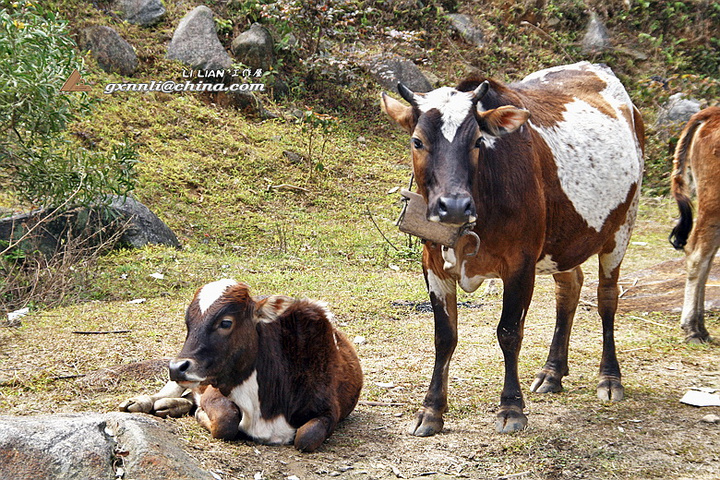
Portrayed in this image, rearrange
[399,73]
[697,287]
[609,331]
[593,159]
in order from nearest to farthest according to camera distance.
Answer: [593,159] → [609,331] → [697,287] → [399,73]

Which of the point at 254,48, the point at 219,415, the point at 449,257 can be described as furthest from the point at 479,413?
the point at 254,48

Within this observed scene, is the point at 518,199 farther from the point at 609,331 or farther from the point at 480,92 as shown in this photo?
the point at 609,331

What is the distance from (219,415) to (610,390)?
289cm

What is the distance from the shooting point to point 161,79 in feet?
43.0

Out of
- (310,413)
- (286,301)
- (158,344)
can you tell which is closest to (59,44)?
(158,344)

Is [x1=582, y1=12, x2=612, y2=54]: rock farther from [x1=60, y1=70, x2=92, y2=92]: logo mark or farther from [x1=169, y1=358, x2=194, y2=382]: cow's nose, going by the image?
[x1=169, y1=358, x2=194, y2=382]: cow's nose

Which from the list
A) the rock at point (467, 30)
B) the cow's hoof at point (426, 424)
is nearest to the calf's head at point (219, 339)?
the cow's hoof at point (426, 424)

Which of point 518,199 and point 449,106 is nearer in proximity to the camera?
point 449,106

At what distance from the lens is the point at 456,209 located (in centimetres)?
400

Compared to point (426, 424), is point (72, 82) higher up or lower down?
higher up

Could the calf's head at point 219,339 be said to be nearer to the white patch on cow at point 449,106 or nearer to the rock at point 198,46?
the white patch on cow at point 449,106

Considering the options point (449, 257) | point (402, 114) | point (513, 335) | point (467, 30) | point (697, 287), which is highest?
point (467, 30)

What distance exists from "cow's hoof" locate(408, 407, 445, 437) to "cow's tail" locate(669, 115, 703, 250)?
4057mm

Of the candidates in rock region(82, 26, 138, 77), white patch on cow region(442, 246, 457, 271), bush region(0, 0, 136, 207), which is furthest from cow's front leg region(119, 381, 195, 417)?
rock region(82, 26, 138, 77)
